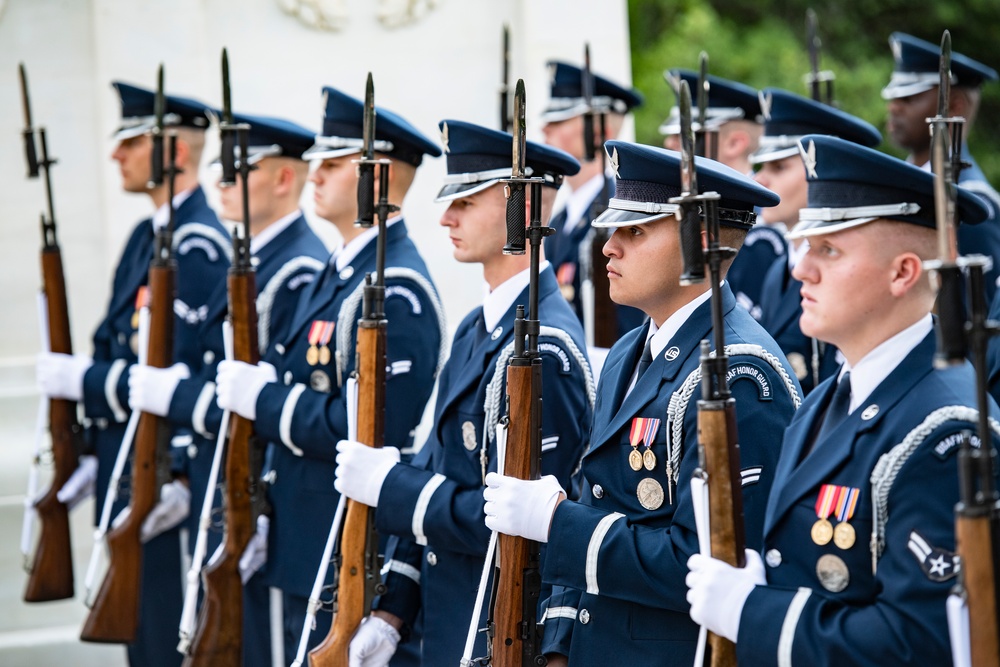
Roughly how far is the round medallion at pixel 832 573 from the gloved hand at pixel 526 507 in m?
0.84

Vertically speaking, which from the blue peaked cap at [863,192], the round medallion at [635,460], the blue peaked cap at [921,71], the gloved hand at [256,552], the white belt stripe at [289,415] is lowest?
the gloved hand at [256,552]

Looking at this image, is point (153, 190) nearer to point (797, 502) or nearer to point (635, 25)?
point (797, 502)

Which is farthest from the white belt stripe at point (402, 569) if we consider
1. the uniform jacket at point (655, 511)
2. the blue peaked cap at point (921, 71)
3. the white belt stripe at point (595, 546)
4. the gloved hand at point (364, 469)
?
the blue peaked cap at point (921, 71)

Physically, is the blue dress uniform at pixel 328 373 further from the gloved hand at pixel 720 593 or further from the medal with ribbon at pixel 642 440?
the gloved hand at pixel 720 593

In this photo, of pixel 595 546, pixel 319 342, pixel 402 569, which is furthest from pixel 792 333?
pixel 595 546

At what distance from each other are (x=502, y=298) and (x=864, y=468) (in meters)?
1.72

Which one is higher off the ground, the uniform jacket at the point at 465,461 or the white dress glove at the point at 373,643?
the uniform jacket at the point at 465,461

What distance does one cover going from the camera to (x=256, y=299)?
5746 mm

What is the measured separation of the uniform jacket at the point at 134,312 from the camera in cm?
670

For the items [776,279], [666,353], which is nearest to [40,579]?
[776,279]

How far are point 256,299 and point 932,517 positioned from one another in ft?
11.4

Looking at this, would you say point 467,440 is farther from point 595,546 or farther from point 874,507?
point 874,507

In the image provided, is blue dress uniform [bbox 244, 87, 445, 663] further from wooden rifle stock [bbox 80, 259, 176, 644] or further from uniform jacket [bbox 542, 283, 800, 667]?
uniform jacket [bbox 542, 283, 800, 667]

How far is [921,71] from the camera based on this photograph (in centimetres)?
680
